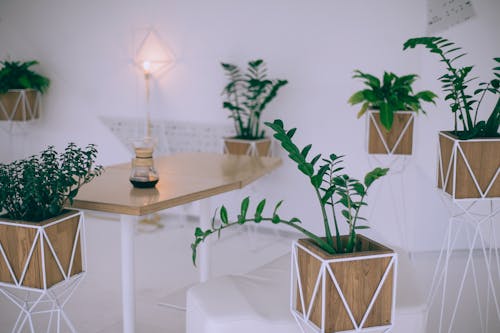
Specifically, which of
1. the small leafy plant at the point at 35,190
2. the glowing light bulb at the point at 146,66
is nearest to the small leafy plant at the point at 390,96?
the small leafy plant at the point at 35,190

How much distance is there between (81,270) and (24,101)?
11.6 feet

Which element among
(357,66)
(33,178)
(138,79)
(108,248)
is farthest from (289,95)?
(33,178)

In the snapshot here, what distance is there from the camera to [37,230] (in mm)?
2232

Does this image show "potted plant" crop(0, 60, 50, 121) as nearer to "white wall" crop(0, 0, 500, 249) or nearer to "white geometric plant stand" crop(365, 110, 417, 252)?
"white wall" crop(0, 0, 500, 249)

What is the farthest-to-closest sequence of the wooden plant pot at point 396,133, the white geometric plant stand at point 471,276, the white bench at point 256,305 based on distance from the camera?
the wooden plant pot at point 396,133
the white geometric plant stand at point 471,276
the white bench at point 256,305

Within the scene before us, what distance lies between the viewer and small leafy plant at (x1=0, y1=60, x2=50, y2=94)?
5.45 metres

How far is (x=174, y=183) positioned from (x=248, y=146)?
167cm

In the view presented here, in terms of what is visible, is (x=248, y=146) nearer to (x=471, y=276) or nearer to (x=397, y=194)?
(x=397, y=194)

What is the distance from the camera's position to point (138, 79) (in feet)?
17.9

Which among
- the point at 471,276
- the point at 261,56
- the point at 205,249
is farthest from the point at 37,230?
the point at 261,56

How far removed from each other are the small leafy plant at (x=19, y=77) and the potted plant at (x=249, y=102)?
1879mm

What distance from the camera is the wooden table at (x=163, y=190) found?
255 cm

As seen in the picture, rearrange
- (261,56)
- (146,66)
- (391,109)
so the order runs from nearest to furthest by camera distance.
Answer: (391,109) → (261,56) → (146,66)

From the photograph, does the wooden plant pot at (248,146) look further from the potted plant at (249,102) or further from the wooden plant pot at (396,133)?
the wooden plant pot at (396,133)
